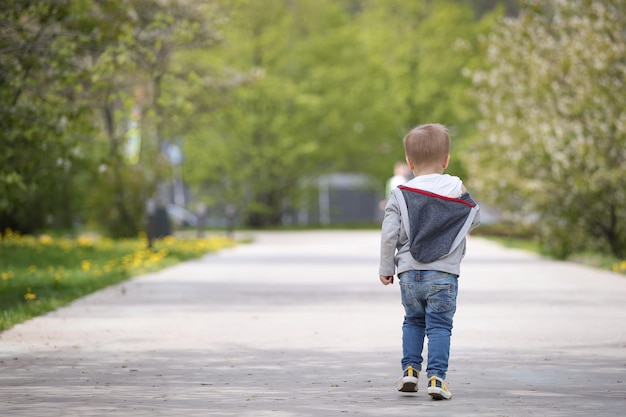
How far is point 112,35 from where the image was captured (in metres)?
15.4

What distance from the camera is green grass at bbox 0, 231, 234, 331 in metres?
14.7

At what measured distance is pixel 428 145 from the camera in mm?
8133

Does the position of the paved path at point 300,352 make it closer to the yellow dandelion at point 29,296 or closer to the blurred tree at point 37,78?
the yellow dandelion at point 29,296

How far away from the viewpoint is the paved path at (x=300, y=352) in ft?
25.7

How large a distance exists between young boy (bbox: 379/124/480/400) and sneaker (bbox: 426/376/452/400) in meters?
0.13

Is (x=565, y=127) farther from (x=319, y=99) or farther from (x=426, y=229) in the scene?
(x=319, y=99)

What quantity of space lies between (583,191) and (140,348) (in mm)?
13237

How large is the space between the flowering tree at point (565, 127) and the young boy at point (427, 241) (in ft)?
43.9

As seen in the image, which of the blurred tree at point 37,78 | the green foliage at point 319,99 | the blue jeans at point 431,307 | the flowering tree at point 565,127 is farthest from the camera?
the green foliage at point 319,99

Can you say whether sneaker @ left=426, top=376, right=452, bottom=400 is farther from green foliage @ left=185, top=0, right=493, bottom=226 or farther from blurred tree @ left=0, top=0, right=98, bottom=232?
green foliage @ left=185, top=0, right=493, bottom=226


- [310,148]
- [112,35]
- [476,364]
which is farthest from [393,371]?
[310,148]

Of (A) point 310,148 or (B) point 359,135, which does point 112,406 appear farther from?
(B) point 359,135

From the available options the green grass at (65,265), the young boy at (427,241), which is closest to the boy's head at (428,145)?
the young boy at (427,241)

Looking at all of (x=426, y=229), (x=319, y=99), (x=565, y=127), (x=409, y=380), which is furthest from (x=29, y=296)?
(x=319, y=99)
